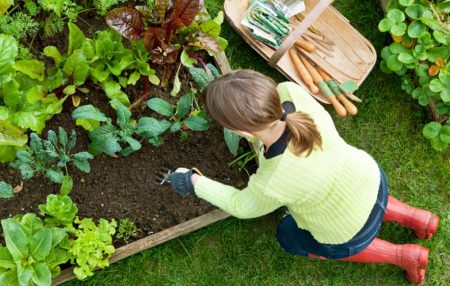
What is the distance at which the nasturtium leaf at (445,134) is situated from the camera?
337 centimetres

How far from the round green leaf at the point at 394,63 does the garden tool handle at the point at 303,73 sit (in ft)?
1.26

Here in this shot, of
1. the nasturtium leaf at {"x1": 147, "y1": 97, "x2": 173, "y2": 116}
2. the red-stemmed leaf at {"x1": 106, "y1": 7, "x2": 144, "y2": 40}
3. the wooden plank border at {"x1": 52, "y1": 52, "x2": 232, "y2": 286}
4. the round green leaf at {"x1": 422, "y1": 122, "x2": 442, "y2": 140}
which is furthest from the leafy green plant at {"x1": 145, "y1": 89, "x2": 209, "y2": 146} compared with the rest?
the round green leaf at {"x1": 422, "y1": 122, "x2": 442, "y2": 140}

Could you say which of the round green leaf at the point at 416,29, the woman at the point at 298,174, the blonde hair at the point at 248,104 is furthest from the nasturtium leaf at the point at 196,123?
the round green leaf at the point at 416,29

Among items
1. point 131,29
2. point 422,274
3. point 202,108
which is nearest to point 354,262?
point 422,274

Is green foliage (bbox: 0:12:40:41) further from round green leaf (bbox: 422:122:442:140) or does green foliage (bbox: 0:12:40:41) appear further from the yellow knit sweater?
round green leaf (bbox: 422:122:442:140)

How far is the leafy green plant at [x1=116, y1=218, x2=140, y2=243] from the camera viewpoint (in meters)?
3.00

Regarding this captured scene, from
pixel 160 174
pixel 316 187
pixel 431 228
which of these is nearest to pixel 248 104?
pixel 316 187

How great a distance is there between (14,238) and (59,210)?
8.1 inches

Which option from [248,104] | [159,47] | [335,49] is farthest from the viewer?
[335,49]

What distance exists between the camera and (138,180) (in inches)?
122

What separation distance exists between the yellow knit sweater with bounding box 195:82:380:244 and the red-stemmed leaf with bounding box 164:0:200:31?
580mm

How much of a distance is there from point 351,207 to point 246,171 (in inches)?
29.1

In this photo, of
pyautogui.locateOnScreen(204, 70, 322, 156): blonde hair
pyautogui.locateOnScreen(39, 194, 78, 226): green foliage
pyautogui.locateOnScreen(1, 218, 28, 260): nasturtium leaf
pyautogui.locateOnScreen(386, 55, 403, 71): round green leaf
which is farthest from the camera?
pyautogui.locateOnScreen(386, 55, 403, 71): round green leaf

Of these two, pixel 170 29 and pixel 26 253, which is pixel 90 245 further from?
pixel 170 29
